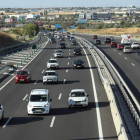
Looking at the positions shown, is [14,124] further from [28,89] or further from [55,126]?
[28,89]

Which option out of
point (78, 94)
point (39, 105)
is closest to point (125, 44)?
point (78, 94)

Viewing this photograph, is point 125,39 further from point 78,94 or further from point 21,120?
point 21,120

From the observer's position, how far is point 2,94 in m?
30.8

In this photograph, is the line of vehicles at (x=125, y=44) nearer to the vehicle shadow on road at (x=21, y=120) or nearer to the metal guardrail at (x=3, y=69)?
the metal guardrail at (x=3, y=69)

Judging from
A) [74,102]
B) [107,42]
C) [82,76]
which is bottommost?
[107,42]

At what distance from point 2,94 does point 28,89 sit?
2.86 meters

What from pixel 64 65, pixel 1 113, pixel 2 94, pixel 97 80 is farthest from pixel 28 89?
pixel 64 65

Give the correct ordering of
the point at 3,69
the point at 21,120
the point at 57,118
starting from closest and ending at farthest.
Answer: the point at 21,120 < the point at 57,118 < the point at 3,69

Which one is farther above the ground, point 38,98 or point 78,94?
point 38,98

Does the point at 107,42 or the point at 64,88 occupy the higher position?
the point at 64,88

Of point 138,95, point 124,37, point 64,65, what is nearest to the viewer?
point 138,95

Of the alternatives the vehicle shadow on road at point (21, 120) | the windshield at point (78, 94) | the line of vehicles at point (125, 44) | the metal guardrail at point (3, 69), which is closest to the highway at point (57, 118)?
the vehicle shadow on road at point (21, 120)

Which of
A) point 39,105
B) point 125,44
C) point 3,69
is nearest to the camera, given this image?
point 39,105

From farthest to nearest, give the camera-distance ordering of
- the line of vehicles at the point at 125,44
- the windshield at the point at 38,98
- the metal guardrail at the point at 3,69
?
the line of vehicles at the point at 125,44
the metal guardrail at the point at 3,69
the windshield at the point at 38,98
